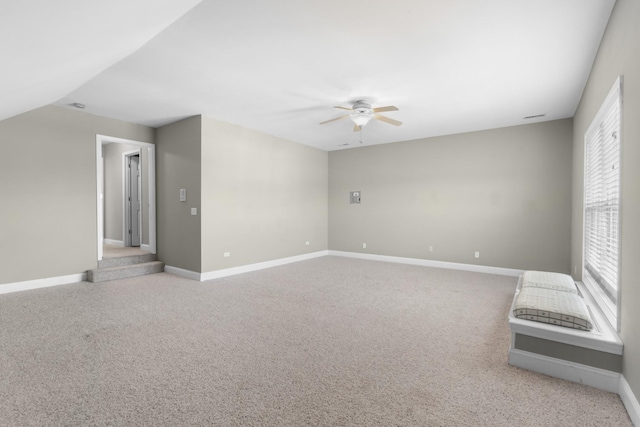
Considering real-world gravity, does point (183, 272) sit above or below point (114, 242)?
A: below

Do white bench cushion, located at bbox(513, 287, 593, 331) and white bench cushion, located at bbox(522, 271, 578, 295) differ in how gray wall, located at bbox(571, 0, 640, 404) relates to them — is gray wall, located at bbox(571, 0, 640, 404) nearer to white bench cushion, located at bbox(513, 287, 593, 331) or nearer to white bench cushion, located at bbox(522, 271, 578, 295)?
white bench cushion, located at bbox(513, 287, 593, 331)

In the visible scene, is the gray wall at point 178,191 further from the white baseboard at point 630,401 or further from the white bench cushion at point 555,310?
the white baseboard at point 630,401

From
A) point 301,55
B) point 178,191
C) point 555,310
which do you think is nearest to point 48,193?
point 178,191

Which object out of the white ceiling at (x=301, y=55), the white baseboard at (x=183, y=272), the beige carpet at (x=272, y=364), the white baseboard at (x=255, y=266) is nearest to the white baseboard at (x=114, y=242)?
the white baseboard at (x=183, y=272)

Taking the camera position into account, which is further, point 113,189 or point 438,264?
point 113,189

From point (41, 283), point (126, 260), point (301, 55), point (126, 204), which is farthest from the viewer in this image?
point (126, 204)

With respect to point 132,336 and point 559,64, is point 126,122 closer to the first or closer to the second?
point 132,336

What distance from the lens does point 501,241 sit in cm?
591

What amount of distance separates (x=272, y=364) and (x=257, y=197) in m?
4.32

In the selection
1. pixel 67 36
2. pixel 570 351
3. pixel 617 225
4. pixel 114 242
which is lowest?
pixel 570 351

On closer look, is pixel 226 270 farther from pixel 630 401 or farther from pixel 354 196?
pixel 630 401

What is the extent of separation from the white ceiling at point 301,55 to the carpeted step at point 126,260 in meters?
2.55

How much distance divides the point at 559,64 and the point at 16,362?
5.82 m

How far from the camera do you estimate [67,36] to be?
2.13 meters
